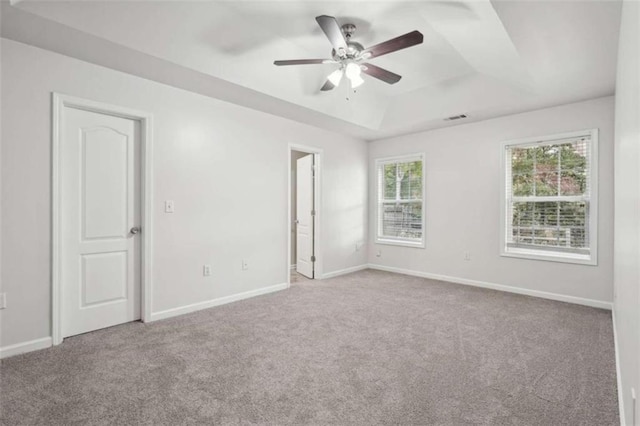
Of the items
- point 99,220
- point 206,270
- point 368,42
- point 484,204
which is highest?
point 368,42

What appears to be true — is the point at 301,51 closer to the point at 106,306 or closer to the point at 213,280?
the point at 213,280

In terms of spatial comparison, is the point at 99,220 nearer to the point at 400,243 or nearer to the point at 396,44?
the point at 396,44

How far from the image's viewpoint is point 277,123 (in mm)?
4551

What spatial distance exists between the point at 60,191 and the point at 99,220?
43cm

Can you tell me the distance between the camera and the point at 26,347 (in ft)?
8.58

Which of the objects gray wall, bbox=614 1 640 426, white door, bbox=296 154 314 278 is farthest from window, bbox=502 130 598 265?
white door, bbox=296 154 314 278

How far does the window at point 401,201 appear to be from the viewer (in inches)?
222

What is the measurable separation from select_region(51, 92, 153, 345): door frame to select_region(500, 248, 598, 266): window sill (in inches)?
180

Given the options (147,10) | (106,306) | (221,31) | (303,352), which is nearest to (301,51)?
(221,31)

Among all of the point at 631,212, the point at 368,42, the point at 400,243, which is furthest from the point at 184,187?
the point at 400,243

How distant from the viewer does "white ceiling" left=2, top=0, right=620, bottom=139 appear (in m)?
2.41

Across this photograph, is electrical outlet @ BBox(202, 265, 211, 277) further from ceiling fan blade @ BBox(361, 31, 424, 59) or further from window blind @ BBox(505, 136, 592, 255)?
window blind @ BBox(505, 136, 592, 255)

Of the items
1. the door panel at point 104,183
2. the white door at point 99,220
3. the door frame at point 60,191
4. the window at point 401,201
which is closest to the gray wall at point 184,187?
the door frame at point 60,191

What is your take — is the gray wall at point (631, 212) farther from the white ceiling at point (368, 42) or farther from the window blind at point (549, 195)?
the window blind at point (549, 195)
